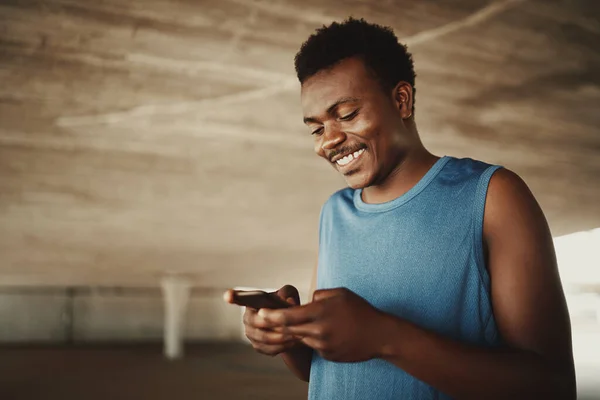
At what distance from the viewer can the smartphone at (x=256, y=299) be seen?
1.26m

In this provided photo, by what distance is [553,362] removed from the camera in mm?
1184

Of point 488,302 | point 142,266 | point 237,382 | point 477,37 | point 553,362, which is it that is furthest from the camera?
point 142,266

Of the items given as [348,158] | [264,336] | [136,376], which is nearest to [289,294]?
[264,336]

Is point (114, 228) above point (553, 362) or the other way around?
above

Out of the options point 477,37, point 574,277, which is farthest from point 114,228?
point 574,277

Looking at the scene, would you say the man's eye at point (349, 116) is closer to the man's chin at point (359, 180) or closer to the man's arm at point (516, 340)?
the man's chin at point (359, 180)

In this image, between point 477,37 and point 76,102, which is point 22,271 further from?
point 477,37

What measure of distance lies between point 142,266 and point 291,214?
8089mm

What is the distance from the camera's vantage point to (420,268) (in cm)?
138

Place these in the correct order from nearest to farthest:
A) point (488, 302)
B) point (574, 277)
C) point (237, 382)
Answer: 1. point (488, 302)
2. point (237, 382)
3. point (574, 277)

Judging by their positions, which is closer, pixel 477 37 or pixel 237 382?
pixel 477 37

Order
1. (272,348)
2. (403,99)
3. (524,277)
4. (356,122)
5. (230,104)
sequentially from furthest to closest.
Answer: (230,104) < (403,99) < (356,122) < (272,348) < (524,277)

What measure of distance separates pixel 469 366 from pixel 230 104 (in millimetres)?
4732

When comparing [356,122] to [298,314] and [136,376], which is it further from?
[136,376]
